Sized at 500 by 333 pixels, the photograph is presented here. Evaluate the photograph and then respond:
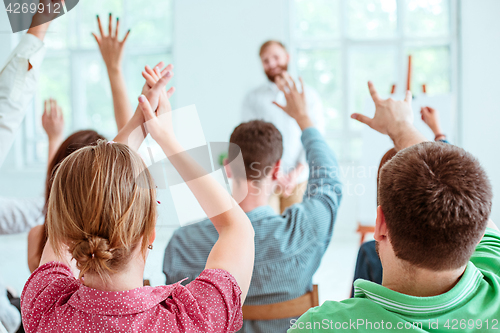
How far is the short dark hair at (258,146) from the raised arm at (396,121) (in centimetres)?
39

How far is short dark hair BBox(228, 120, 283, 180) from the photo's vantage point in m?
1.45

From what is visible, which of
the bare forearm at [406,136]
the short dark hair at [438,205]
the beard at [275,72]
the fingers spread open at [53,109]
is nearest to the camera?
the short dark hair at [438,205]

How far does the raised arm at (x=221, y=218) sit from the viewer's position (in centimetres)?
74

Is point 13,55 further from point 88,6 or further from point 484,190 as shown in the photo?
point 88,6

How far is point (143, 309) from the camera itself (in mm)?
692

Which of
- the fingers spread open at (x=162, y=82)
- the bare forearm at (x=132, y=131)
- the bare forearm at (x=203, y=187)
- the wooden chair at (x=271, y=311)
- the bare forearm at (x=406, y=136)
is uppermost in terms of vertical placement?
the fingers spread open at (x=162, y=82)

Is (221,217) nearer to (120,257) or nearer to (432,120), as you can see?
(120,257)

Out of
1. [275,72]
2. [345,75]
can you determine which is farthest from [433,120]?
[345,75]

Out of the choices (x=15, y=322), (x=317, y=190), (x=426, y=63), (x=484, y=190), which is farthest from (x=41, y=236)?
(x=426, y=63)

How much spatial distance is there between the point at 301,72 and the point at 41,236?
13.3 feet

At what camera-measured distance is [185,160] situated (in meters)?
0.76

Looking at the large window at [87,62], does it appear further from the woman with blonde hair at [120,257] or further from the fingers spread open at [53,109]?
the woman with blonde hair at [120,257]

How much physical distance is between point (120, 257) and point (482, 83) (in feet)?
15.1

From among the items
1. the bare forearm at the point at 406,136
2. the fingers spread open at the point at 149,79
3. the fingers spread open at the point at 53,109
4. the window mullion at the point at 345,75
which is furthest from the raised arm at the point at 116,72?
the window mullion at the point at 345,75
